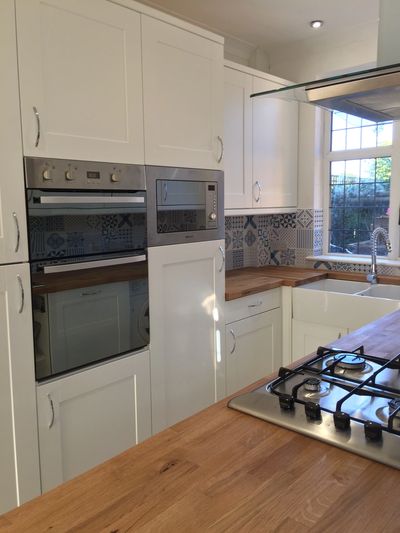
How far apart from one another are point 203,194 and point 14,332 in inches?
43.9

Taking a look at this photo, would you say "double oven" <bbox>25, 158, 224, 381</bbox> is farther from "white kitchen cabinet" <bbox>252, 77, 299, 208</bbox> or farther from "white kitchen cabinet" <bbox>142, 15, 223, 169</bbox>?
"white kitchen cabinet" <bbox>252, 77, 299, 208</bbox>

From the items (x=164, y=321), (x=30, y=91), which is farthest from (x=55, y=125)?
(x=164, y=321)

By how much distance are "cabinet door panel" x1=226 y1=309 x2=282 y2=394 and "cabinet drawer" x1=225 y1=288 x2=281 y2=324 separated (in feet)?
0.10

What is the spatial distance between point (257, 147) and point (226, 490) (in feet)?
8.22

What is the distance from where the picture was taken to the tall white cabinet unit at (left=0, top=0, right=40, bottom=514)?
1.56 metres

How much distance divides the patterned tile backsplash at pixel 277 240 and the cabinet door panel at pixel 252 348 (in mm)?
645

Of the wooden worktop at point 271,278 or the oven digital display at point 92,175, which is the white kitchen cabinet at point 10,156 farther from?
the wooden worktop at point 271,278

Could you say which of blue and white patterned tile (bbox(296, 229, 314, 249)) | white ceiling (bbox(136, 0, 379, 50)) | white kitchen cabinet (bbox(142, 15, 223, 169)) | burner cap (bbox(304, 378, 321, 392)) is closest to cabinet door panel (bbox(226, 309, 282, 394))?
blue and white patterned tile (bbox(296, 229, 314, 249))

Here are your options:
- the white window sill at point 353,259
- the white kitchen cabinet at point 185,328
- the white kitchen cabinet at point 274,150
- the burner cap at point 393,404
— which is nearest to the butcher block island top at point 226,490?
the burner cap at point 393,404

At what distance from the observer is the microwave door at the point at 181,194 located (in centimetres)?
212

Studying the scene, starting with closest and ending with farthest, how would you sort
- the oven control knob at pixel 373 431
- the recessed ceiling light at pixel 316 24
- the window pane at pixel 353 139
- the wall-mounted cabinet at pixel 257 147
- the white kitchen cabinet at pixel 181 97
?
the oven control knob at pixel 373 431
the white kitchen cabinet at pixel 181 97
the wall-mounted cabinet at pixel 257 147
the recessed ceiling light at pixel 316 24
the window pane at pixel 353 139

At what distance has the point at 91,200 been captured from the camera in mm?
1812

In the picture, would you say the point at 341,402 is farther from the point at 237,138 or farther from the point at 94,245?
the point at 237,138

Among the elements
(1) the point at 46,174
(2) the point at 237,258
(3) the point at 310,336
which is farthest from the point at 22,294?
(2) the point at 237,258
